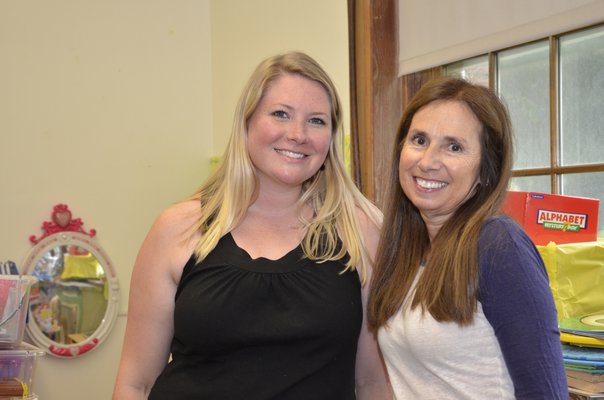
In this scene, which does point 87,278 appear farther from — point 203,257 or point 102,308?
point 203,257

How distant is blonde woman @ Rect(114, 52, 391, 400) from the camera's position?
150 cm

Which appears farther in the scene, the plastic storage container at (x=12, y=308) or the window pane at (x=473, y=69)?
the window pane at (x=473, y=69)

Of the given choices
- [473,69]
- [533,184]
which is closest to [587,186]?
[533,184]

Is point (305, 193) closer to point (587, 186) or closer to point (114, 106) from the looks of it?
point (587, 186)

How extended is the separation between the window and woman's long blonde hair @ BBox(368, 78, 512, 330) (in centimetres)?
61

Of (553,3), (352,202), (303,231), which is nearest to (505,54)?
(553,3)

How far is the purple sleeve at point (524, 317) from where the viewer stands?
44.1 inches

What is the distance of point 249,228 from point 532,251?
0.69 metres

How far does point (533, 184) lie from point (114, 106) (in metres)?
2.22

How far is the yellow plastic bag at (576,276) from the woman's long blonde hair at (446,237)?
1.23 ft

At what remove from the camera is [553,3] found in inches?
76.9

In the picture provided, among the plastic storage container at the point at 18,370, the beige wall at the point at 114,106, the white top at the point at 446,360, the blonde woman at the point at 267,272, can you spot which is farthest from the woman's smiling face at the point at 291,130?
the beige wall at the point at 114,106

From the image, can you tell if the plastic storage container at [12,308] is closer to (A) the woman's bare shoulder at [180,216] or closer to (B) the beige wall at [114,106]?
(A) the woman's bare shoulder at [180,216]

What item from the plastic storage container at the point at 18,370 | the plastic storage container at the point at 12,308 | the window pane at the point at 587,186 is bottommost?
the plastic storage container at the point at 18,370
